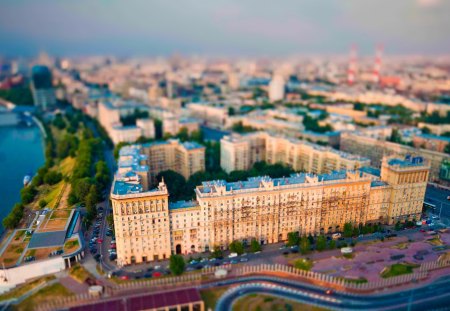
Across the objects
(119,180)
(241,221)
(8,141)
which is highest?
(119,180)

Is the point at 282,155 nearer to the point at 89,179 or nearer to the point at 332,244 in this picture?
the point at 332,244

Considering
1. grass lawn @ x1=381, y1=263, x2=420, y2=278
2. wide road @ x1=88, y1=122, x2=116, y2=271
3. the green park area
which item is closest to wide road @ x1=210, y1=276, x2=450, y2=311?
grass lawn @ x1=381, y1=263, x2=420, y2=278

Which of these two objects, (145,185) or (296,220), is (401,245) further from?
(145,185)

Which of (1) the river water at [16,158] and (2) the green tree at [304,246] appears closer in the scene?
(2) the green tree at [304,246]

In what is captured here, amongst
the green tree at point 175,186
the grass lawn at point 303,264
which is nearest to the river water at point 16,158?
the green tree at point 175,186

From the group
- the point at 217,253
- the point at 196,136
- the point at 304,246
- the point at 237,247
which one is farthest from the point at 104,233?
the point at 196,136

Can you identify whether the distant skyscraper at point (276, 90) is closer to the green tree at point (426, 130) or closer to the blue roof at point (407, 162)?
the green tree at point (426, 130)

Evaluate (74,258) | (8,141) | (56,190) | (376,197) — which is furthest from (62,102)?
(376,197)
